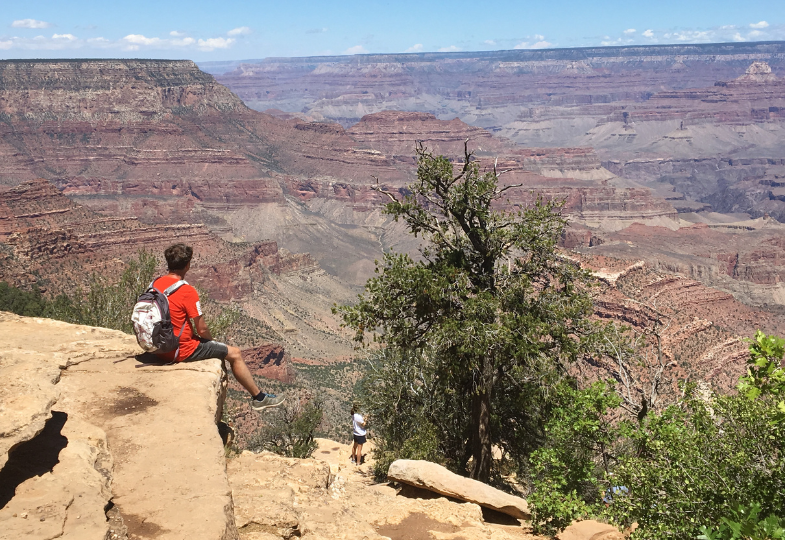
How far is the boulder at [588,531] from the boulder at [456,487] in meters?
1.03

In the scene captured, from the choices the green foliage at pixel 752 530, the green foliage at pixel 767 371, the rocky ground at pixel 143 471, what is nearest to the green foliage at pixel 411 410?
the rocky ground at pixel 143 471

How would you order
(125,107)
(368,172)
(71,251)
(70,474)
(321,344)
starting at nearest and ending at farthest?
(70,474) < (71,251) < (321,344) < (125,107) < (368,172)

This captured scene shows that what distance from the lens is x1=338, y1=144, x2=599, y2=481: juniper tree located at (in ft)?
53.4

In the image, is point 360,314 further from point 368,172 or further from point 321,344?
point 368,172

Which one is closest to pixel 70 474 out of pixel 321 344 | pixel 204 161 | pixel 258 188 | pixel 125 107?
pixel 321 344

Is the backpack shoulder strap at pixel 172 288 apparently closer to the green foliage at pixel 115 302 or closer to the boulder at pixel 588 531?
the boulder at pixel 588 531

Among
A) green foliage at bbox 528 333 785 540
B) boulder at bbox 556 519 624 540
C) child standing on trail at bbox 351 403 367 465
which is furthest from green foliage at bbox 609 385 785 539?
child standing on trail at bbox 351 403 367 465

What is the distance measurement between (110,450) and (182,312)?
2720mm

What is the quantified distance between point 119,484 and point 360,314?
929 cm

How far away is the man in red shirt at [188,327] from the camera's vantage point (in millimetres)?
11070

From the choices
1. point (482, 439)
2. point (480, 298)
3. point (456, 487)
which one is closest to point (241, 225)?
point (482, 439)

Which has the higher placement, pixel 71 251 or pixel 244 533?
pixel 244 533

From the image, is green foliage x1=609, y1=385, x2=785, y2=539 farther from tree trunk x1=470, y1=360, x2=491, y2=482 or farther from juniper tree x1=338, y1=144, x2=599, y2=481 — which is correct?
tree trunk x1=470, y1=360, x2=491, y2=482

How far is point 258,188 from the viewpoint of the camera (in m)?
165
